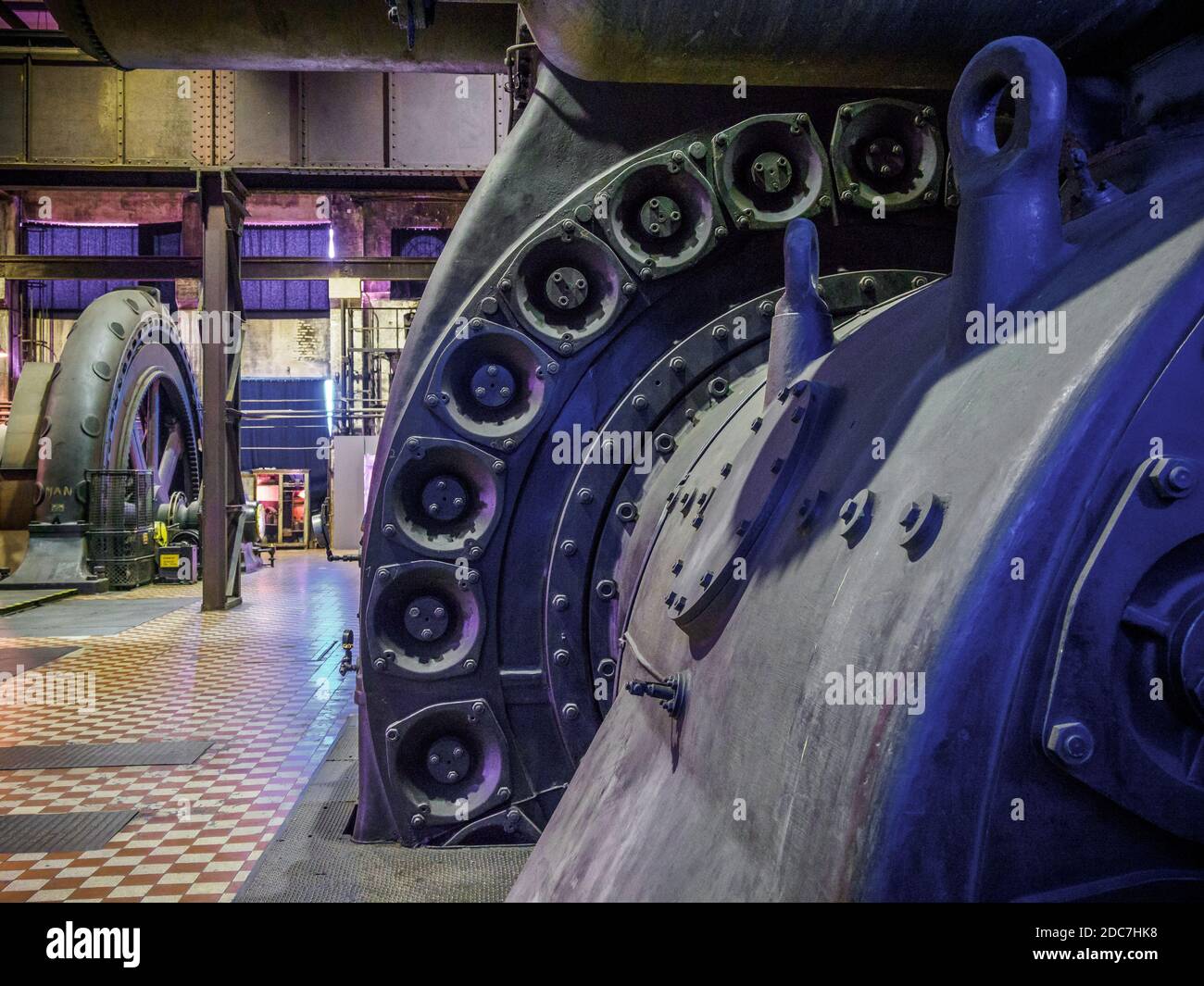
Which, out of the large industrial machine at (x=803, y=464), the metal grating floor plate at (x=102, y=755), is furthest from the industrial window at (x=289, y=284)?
the large industrial machine at (x=803, y=464)

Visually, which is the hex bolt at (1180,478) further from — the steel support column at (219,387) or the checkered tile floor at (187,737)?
the steel support column at (219,387)

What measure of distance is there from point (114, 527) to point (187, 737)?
23.7 feet

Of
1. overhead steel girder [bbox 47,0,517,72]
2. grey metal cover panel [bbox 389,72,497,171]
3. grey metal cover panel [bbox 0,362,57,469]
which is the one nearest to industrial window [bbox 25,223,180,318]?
grey metal cover panel [bbox 0,362,57,469]

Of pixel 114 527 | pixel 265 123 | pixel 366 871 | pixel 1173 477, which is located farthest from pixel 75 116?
pixel 1173 477

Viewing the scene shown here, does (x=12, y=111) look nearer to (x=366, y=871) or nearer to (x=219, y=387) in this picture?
(x=219, y=387)

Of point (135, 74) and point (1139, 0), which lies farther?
point (135, 74)

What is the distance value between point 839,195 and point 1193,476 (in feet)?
5.92

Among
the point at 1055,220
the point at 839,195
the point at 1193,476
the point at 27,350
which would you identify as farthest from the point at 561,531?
the point at 27,350

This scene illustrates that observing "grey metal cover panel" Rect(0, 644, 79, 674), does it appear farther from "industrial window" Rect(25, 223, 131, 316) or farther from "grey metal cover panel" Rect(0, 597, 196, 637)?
"industrial window" Rect(25, 223, 131, 316)

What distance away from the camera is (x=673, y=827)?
129 centimetres

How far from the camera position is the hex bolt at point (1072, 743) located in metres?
0.77

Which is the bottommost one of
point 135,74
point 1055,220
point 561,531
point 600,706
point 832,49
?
point 600,706

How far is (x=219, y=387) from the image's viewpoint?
836cm
